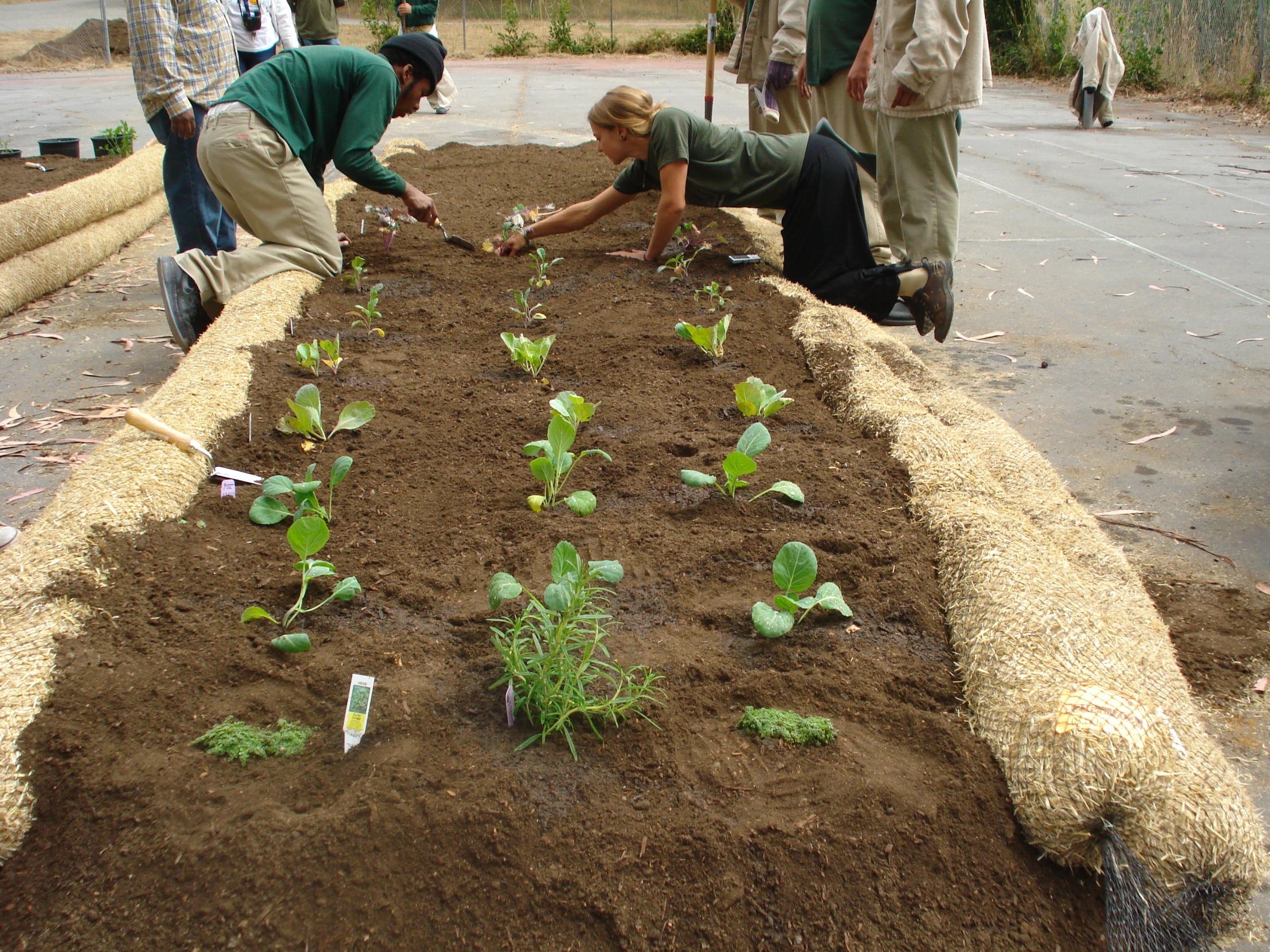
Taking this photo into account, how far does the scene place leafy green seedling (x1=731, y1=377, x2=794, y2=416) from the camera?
288 centimetres

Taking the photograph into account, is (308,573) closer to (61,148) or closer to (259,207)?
(259,207)

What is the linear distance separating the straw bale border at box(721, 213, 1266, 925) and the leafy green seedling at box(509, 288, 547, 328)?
62.5 inches

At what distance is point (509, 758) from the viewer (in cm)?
156

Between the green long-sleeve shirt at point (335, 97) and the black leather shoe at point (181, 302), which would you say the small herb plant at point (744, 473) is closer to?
the black leather shoe at point (181, 302)

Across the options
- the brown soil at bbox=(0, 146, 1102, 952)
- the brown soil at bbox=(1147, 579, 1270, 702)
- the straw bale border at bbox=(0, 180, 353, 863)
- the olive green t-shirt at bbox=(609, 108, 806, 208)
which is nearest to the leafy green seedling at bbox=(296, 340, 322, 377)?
the straw bale border at bbox=(0, 180, 353, 863)

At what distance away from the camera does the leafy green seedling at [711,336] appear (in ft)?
11.0

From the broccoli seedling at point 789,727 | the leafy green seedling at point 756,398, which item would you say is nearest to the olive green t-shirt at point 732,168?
the leafy green seedling at point 756,398

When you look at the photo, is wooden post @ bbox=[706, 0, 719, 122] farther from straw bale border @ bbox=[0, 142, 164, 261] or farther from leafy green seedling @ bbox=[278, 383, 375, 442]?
leafy green seedling @ bbox=[278, 383, 375, 442]

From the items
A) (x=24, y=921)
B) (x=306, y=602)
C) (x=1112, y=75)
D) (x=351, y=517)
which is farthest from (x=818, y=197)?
(x=1112, y=75)

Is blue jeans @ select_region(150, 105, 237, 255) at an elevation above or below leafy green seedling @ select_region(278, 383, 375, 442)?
above

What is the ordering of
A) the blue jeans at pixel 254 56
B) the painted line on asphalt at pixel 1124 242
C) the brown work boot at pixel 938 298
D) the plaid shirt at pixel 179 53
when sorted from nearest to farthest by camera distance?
the brown work boot at pixel 938 298, the plaid shirt at pixel 179 53, the painted line on asphalt at pixel 1124 242, the blue jeans at pixel 254 56

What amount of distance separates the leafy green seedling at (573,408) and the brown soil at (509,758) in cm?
12

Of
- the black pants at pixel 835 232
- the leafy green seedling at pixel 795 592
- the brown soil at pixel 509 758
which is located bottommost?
the brown soil at pixel 509 758

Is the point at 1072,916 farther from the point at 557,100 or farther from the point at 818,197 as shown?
the point at 557,100
